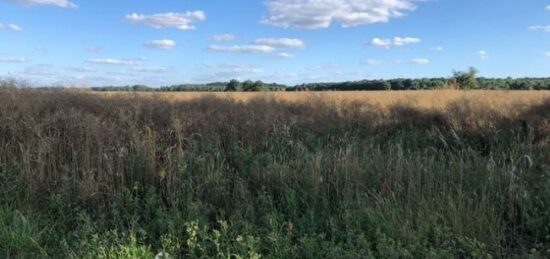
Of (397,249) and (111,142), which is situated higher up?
(111,142)

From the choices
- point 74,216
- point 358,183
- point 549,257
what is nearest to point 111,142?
point 74,216

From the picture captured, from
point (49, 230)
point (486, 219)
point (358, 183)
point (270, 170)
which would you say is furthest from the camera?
point (270, 170)

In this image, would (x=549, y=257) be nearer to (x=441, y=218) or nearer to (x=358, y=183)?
(x=441, y=218)

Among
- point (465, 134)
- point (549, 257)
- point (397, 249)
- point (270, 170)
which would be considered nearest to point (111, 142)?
point (270, 170)

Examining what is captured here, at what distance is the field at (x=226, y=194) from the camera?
4711 mm

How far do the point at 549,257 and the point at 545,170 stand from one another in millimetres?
2521

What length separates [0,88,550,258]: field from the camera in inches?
185

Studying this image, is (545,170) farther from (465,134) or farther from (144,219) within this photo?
(465,134)

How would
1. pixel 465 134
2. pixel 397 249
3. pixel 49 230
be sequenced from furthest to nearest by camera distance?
1. pixel 465 134
2. pixel 49 230
3. pixel 397 249

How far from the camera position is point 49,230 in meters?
5.41

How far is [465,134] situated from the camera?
559 inches

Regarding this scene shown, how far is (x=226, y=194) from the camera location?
6.23m

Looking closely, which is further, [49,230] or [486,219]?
[49,230]

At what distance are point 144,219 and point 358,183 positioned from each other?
257 centimetres
